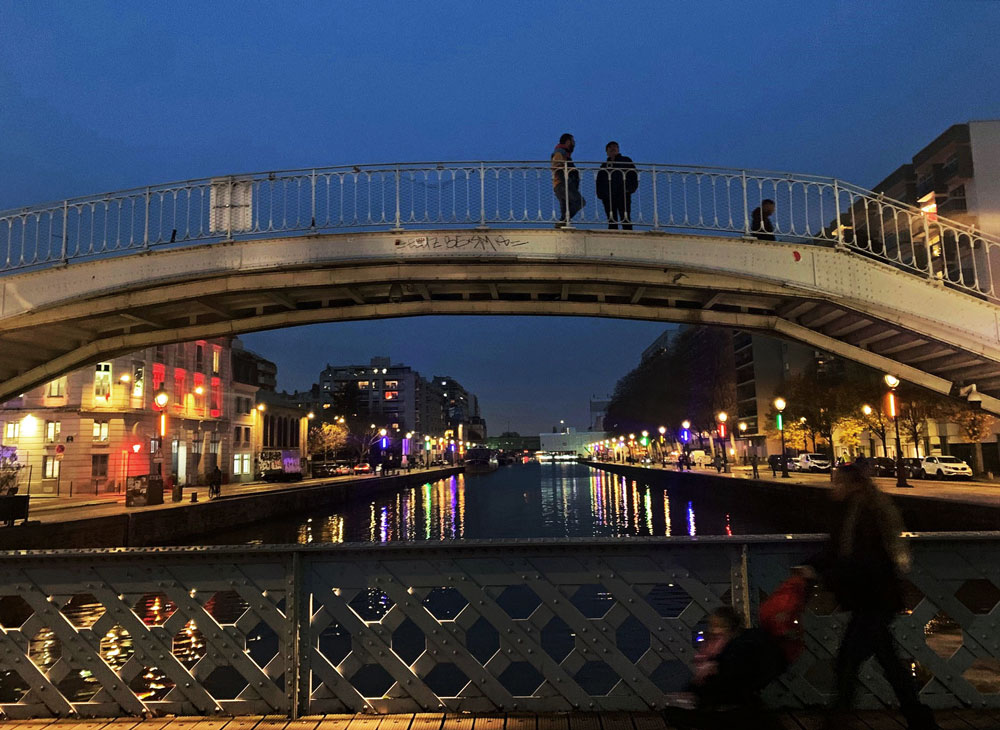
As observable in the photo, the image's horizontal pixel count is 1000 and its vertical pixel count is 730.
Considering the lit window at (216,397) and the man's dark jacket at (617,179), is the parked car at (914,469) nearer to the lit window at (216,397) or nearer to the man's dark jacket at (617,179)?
the man's dark jacket at (617,179)

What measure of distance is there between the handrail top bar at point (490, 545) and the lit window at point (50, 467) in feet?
140

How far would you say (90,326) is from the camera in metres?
17.2

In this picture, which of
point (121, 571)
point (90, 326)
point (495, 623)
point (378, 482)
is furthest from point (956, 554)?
point (378, 482)

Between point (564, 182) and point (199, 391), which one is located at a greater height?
point (564, 182)

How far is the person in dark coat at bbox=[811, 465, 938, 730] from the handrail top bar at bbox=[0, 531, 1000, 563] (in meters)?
0.29

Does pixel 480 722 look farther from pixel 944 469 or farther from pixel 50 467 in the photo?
pixel 944 469

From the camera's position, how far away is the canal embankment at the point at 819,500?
1945cm

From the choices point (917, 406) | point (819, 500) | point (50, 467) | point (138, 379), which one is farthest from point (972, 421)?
point (50, 467)

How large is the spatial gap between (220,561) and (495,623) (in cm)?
205

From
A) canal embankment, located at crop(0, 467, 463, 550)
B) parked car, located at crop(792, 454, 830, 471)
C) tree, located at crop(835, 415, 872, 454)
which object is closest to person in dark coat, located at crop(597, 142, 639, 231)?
canal embankment, located at crop(0, 467, 463, 550)

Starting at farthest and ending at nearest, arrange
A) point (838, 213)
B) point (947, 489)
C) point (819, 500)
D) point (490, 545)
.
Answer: point (947, 489)
point (819, 500)
point (838, 213)
point (490, 545)

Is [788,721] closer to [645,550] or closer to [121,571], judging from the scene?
[645,550]

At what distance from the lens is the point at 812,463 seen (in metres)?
57.6

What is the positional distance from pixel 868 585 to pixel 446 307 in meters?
13.0
